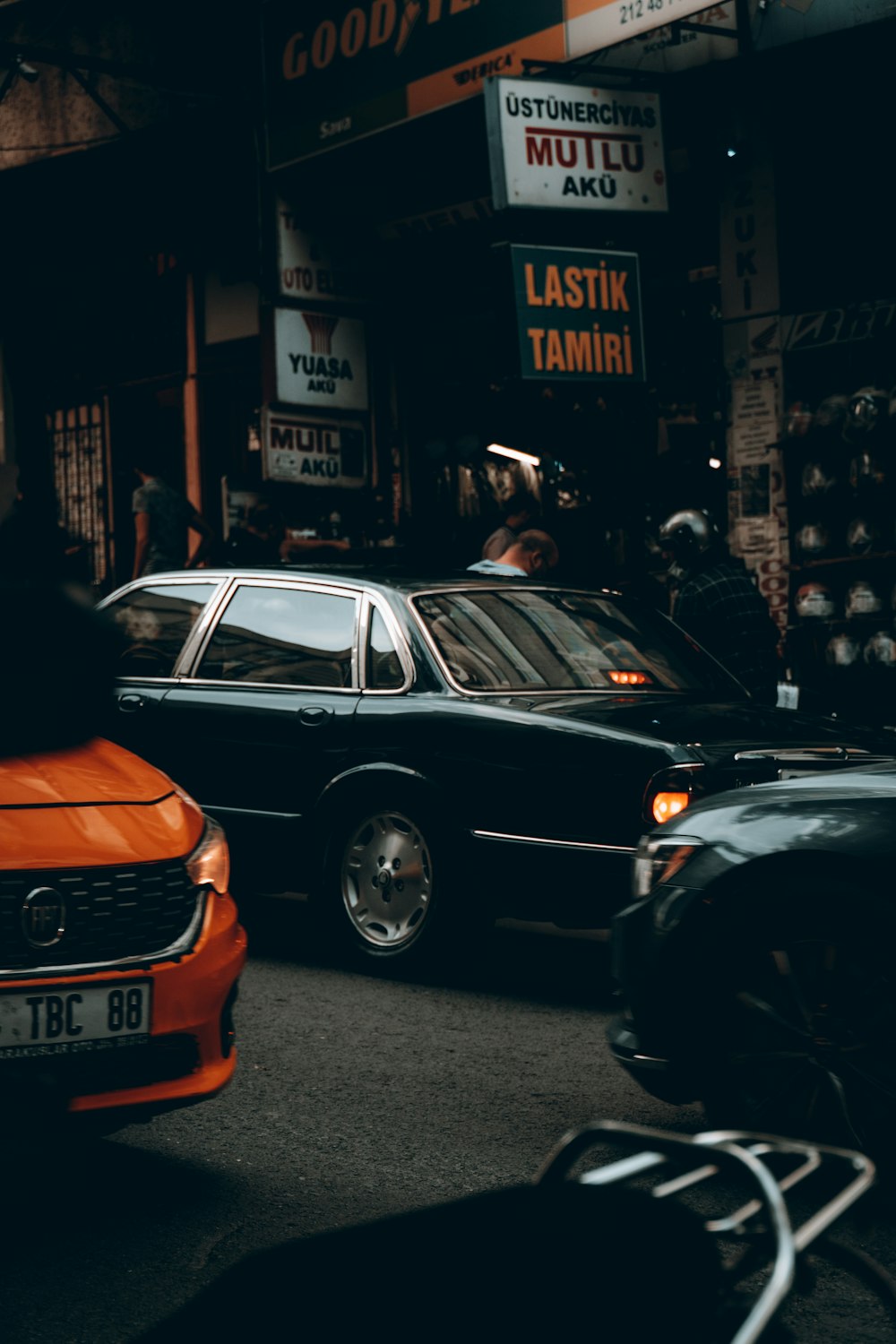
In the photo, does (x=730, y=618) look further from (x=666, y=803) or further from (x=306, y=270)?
(x=306, y=270)

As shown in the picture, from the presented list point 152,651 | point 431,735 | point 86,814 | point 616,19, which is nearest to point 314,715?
point 431,735

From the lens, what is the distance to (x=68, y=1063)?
4.11 m

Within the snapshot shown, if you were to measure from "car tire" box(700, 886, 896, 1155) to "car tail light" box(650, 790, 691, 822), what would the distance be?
2.13m

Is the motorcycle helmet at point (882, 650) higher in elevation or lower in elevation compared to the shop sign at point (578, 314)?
lower

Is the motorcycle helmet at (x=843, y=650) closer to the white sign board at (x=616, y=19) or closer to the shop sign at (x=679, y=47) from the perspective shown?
the shop sign at (x=679, y=47)

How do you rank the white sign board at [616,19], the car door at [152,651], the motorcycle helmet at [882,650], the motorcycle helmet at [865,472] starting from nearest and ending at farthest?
the car door at [152,651] → the white sign board at [616,19] → the motorcycle helmet at [882,650] → the motorcycle helmet at [865,472]

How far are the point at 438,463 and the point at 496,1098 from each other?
1013 cm

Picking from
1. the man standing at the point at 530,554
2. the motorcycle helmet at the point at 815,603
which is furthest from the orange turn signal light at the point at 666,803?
the motorcycle helmet at the point at 815,603

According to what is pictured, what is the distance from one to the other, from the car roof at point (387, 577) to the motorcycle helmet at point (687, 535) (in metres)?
1.20

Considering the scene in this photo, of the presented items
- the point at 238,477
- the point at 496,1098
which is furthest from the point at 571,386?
the point at 496,1098

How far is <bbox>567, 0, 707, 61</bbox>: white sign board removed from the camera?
428 inches

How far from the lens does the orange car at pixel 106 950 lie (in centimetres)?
409

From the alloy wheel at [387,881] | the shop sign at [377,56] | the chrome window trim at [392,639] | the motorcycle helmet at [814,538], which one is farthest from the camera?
the shop sign at [377,56]

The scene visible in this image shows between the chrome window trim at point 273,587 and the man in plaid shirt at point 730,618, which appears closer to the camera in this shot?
the chrome window trim at point 273,587
